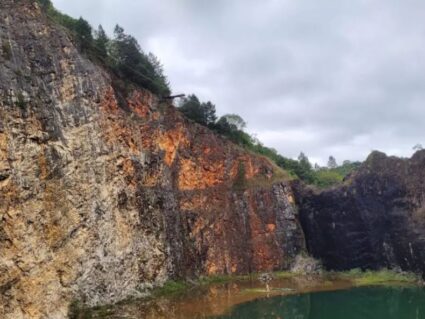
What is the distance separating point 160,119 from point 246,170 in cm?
1222

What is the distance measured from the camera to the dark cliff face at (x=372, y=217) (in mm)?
43906

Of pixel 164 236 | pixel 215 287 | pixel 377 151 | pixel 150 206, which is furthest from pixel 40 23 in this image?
pixel 377 151

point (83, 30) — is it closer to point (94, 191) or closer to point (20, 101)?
point (20, 101)

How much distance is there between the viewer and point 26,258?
2273 cm

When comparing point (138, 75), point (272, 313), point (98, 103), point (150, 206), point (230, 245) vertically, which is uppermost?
point (138, 75)

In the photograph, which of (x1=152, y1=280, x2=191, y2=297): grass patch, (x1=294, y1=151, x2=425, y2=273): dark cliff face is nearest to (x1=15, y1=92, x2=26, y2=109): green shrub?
(x1=152, y1=280, x2=191, y2=297): grass patch

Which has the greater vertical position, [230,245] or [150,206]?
[150,206]

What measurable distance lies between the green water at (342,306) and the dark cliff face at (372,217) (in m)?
7.56

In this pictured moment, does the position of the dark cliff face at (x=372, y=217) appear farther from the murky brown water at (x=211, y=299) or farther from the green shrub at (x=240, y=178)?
the green shrub at (x=240, y=178)

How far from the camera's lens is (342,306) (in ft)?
99.1

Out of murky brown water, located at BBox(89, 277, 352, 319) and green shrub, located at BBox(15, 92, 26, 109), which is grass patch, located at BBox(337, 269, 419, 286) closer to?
murky brown water, located at BBox(89, 277, 352, 319)

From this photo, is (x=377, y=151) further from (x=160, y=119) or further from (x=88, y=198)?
(x=88, y=198)

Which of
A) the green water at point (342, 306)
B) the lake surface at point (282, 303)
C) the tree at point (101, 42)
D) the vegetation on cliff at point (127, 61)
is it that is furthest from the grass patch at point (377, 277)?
the tree at point (101, 42)

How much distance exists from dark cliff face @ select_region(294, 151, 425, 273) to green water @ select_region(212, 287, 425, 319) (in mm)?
7562
